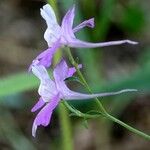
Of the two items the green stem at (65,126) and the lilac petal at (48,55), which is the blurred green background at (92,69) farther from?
the lilac petal at (48,55)

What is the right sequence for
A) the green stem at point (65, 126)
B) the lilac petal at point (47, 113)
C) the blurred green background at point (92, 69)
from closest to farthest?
the lilac petal at point (47, 113)
the green stem at point (65, 126)
the blurred green background at point (92, 69)

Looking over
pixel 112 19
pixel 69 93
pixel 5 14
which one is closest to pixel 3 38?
pixel 5 14

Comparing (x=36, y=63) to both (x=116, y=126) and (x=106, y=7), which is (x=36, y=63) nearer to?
(x=106, y=7)

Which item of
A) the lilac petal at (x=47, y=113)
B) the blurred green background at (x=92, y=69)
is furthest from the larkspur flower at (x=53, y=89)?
the blurred green background at (x=92, y=69)

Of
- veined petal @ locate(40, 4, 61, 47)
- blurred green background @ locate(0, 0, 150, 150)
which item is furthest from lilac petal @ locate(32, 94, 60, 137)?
blurred green background @ locate(0, 0, 150, 150)

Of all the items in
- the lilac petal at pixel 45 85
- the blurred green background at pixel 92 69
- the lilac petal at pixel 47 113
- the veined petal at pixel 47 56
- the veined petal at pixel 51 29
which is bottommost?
the blurred green background at pixel 92 69

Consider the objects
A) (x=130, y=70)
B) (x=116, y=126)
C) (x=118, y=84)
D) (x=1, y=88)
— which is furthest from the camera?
(x=130, y=70)

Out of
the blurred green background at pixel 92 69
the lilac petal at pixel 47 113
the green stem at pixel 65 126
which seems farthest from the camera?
the blurred green background at pixel 92 69

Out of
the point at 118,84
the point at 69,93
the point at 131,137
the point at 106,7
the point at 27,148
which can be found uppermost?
the point at 69,93
